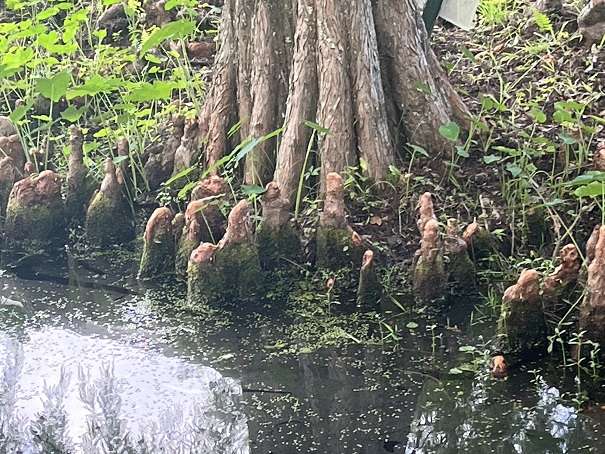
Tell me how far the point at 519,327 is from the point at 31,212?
3.07m

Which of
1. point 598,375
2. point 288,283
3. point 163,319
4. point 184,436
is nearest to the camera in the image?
point 184,436

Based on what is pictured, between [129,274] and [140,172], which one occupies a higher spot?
[140,172]

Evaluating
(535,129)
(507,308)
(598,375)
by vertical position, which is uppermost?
(535,129)

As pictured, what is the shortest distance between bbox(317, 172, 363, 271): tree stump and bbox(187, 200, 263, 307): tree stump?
35 centimetres

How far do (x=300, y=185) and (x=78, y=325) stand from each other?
1.31 meters

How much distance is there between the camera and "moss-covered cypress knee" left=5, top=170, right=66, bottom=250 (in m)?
4.96

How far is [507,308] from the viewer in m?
3.23

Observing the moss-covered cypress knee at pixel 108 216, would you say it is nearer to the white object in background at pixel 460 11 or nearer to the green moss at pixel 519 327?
the white object in background at pixel 460 11

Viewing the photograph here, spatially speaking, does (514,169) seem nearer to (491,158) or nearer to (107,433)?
(491,158)

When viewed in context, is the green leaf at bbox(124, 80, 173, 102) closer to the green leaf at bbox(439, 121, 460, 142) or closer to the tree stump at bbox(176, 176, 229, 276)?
the tree stump at bbox(176, 176, 229, 276)

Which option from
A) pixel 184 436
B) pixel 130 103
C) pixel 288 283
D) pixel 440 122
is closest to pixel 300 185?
pixel 288 283

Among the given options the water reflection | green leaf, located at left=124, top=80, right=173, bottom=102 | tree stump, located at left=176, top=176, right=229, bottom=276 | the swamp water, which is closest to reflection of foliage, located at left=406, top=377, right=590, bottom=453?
the swamp water

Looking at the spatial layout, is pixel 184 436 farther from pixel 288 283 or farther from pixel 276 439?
pixel 288 283

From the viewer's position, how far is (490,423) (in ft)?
9.36
